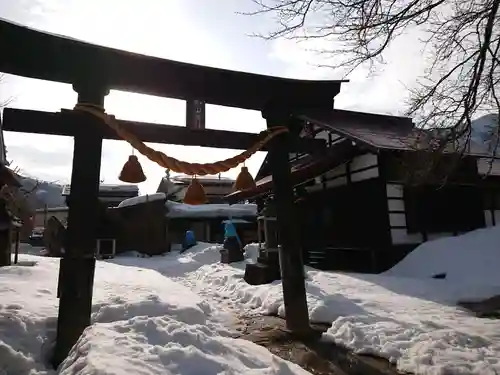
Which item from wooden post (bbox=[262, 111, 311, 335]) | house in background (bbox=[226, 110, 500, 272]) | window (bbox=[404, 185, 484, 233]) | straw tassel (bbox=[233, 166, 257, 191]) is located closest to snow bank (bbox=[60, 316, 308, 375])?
wooden post (bbox=[262, 111, 311, 335])

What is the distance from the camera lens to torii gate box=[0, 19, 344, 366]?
431 centimetres

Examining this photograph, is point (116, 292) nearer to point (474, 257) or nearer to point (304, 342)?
point (304, 342)

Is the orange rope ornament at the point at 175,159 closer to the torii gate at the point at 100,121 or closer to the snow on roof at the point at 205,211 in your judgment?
the torii gate at the point at 100,121

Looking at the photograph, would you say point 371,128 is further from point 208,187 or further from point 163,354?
point 208,187

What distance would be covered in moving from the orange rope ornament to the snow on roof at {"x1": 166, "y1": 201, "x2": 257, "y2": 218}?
2142 cm

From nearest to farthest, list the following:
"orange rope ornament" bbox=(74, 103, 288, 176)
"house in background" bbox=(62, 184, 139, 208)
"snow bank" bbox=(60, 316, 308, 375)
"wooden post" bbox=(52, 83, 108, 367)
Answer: "snow bank" bbox=(60, 316, 308, 375) → "wooden post" bbox=(52, 83, 108, 367) → "orange rope ornament" bbox=(74, 103, 288, 176) → "house in background" bbox=(62, 184, 139, 208)

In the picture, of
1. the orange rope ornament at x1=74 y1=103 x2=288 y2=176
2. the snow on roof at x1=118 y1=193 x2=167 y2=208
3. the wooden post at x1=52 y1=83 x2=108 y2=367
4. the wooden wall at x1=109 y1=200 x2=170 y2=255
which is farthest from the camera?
the snow on roof at x1=118 y1=193 x2=167 y2=208

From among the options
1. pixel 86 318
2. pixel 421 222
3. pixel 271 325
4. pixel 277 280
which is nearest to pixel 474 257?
pixel 421 222

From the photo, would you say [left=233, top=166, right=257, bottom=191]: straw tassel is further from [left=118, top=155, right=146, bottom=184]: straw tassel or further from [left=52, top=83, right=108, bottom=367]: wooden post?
[left=52, top=83, right=108, bottom=367]: wooden post

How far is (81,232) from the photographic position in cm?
442

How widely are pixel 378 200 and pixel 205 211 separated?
17.4 m

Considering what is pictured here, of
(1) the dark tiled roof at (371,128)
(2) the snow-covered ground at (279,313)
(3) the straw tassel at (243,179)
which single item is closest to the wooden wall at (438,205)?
(1) the dark tiled roof at (371,128)

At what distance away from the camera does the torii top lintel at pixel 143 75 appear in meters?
4.35

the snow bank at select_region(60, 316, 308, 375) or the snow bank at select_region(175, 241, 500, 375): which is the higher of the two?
the snow bank at select_region(60, 316, 308, 375)
